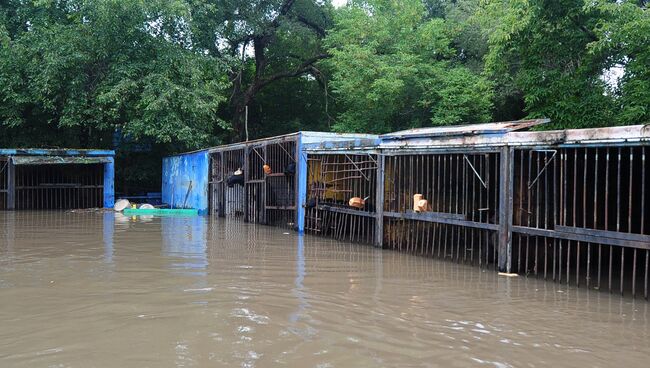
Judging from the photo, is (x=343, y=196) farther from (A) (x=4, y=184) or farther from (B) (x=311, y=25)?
(B) (x=311, y=25)

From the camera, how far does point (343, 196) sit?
15.3 metres

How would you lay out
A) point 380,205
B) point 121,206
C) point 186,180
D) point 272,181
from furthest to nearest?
point 186,180
point 121,206
point 272,181
point 380,205

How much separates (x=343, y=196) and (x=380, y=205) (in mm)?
2304

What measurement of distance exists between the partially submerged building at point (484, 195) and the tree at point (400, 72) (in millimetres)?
6654

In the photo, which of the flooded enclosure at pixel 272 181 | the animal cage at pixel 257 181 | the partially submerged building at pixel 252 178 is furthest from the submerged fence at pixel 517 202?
the animal cage at pixel 257 181

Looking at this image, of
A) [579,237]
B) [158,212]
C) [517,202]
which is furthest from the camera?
[158,212]

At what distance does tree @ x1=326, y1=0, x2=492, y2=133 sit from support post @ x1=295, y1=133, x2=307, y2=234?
7.10m

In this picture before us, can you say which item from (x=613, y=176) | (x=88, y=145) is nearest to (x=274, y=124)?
(x=88, y=145)

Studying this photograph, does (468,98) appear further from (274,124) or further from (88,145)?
(88,145)

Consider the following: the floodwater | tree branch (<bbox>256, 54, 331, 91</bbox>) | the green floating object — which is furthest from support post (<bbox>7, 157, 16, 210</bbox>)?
the floodwater

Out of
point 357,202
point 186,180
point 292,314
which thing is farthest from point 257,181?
point 292,314

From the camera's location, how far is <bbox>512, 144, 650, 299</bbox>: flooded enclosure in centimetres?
863

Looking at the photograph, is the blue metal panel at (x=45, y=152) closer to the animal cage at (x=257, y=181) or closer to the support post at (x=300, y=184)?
the animal cage at (x=257, y=181)

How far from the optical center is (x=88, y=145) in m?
28.4
